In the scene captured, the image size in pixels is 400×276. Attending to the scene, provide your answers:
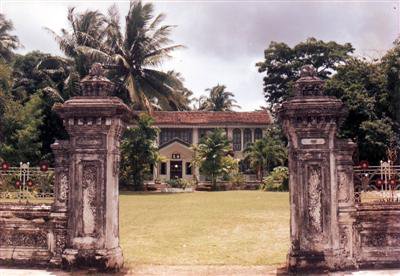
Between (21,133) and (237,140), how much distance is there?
72.5 feet

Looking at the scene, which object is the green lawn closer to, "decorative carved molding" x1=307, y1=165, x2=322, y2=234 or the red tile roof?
"decorative carved molding" x1=307, y1=165, x2=322, y2=234

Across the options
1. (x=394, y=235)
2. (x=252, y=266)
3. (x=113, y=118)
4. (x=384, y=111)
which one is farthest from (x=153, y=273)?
(x=384, y=111)

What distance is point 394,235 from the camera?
7.50 meters

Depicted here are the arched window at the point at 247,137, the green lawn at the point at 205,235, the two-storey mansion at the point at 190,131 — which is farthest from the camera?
the arched window at the point at 247,137

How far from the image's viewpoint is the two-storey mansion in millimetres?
41588

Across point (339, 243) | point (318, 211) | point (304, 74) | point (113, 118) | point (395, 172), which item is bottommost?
point (339, 243)

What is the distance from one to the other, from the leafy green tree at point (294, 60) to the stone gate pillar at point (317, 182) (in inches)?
1415

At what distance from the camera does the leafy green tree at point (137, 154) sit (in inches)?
1191

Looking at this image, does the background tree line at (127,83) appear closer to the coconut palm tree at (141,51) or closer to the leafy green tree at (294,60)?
the coconut palm tree at (141,51)

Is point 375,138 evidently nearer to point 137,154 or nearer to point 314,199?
point 137,154

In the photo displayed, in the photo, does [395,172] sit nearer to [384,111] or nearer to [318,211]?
[318,211]

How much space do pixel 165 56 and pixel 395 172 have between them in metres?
23.6

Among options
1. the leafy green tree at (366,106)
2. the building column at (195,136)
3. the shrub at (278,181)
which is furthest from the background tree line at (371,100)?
the building column at (195,136)

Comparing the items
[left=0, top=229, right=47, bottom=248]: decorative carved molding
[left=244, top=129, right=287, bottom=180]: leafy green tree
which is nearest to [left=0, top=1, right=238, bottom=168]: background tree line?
[left=244, top=129, right=287, bottom=180]: leafy green tree
